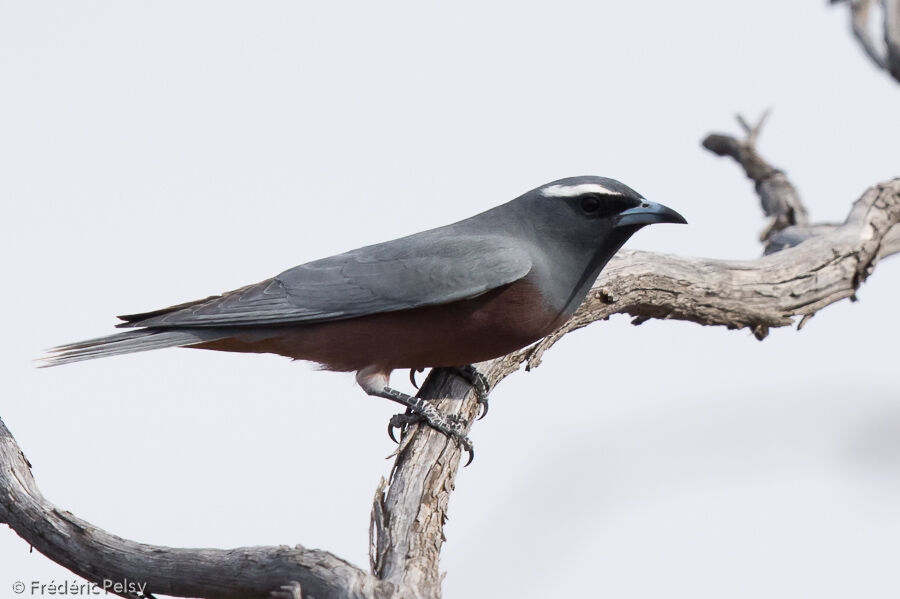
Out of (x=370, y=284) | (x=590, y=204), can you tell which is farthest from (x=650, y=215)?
(x=370, y=284)

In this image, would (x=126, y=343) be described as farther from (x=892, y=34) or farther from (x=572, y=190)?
(x=892, y=34)

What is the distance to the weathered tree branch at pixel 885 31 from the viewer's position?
8773 millimetres

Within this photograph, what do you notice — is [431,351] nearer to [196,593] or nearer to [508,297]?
[508,297]

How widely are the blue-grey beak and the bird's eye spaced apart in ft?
0.62

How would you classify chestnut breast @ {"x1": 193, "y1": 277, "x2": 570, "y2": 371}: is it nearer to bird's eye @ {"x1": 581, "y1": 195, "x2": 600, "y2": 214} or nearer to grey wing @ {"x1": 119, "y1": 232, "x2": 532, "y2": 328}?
grey wing @ {"x1": 119, "y1": 232, "x2": 532, "y2": 328}

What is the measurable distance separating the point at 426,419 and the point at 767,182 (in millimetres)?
5439

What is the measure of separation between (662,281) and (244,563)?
3.90 metres

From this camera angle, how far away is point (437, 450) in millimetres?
5320

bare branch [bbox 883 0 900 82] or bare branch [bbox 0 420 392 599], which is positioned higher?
bare branch [bbox 883 0 900 82]

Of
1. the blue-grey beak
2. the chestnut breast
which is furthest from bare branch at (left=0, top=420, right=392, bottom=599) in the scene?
the blue-grey beak

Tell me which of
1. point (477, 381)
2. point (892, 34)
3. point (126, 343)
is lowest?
point (477, 381)

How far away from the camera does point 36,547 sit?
4625 mm

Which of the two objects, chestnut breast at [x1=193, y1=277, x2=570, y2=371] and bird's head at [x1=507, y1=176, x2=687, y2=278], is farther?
bird's head at [x1=507, y1=176, x2=687, y2=278]

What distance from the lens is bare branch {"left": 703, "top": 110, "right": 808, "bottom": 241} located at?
8.98 metres
